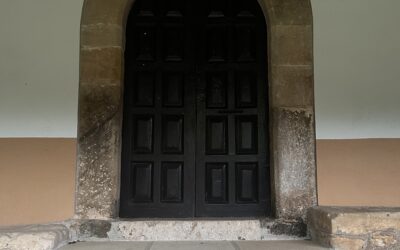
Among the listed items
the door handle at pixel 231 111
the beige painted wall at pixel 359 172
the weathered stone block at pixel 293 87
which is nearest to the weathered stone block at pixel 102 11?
the door handle at pixel 231 111

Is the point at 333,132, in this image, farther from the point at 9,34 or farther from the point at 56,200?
the point at 9,34

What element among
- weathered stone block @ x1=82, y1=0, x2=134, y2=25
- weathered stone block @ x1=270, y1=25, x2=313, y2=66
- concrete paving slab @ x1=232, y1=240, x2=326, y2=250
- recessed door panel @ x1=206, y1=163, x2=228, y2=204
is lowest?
concrete paving slab @ x1=232, y1=240, x2=326, y2=250

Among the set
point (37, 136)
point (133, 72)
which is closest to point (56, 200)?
point (37, 136)

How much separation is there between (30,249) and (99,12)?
188cm

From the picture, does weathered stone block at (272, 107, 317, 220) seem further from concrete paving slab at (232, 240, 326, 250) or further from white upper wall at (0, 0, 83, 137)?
white upper wall at (0, 0, 83, 137)

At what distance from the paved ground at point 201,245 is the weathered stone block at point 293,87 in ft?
3.49

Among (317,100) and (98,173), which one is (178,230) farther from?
(317,100)

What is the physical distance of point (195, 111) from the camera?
3807 millimetres

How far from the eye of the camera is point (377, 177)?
11.5 ft

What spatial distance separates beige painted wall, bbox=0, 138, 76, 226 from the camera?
11.1 ft

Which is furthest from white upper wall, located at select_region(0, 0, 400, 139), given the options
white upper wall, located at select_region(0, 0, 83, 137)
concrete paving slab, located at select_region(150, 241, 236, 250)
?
concrete paving slab, located at select_region(150, 241, 236, 250)

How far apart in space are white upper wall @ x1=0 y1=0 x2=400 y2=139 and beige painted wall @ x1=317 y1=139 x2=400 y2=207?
9 cm

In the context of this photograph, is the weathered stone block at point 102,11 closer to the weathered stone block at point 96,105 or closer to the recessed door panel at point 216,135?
the weathered stone block at point 96,105

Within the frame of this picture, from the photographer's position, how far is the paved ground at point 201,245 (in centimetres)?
298
